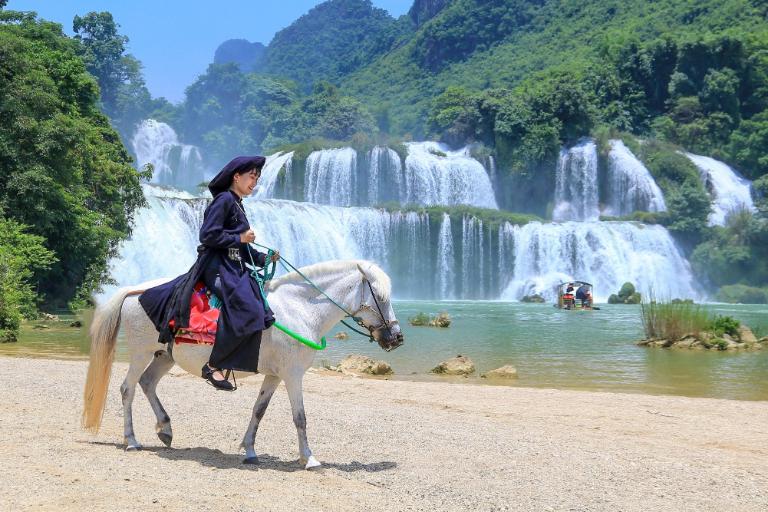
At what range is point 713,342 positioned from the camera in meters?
20.2

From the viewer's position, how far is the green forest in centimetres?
2612

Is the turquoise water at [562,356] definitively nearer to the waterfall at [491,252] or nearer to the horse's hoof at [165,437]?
the horse's hoof at [165,437]

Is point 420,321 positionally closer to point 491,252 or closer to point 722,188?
point 491,252

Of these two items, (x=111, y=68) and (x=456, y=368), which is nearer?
(x=456, y=368)

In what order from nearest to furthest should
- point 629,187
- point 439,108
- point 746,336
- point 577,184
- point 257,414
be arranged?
1. point 257,414
2. point 746,336
3. point 629,187
4. point 577,184
5. point 439,108

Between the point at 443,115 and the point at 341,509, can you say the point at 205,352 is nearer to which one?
the point at 341,509

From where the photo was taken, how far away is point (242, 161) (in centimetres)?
680

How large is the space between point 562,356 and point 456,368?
172 inches

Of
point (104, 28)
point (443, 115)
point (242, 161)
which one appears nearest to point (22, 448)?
point (242, 161)

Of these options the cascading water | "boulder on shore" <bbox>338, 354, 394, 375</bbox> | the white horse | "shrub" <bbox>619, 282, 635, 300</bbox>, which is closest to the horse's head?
the white horse

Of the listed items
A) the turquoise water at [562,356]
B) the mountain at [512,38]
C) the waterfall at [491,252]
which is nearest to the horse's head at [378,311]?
the turquoise water at [562,356]

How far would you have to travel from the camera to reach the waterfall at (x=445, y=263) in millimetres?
50844

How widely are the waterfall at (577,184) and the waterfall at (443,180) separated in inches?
189


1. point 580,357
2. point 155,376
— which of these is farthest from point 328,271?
point 580,357
